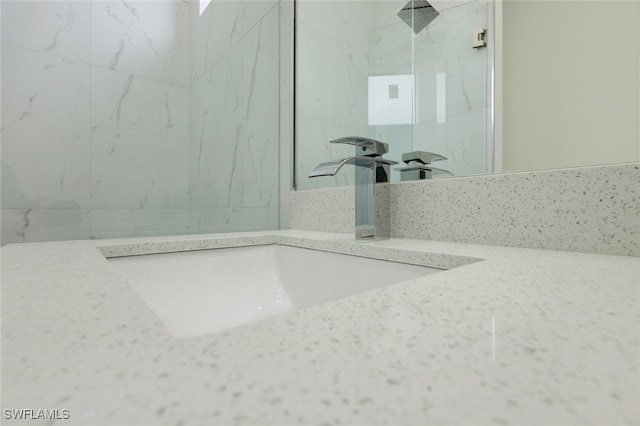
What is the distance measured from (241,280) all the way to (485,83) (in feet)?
2.44

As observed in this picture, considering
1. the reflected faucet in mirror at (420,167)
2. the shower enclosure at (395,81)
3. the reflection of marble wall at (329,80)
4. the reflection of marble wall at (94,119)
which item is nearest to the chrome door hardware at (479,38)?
the shower enclosure at (395,81)

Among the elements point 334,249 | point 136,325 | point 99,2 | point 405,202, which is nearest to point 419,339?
point 136,325

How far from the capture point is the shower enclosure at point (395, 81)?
810 mm

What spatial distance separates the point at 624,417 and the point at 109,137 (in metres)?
1.25

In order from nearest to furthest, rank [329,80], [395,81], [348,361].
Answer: [348,361], [395,81], [329,80]

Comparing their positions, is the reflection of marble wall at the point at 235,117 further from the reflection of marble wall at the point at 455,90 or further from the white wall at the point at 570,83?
the white wall at the point at 570,83

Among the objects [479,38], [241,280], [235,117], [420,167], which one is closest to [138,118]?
[235,117]

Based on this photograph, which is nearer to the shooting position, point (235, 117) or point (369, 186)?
point (369, 186)

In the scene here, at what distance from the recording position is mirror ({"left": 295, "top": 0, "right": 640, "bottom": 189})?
1.98ft

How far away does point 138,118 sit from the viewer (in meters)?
1.12

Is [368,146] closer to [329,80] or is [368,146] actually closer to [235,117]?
[329,80]

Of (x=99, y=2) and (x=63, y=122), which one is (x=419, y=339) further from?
(x=99, y=2)

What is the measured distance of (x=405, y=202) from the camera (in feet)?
2.97

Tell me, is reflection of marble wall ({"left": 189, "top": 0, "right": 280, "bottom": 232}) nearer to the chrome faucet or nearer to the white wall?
the chrome faucet
